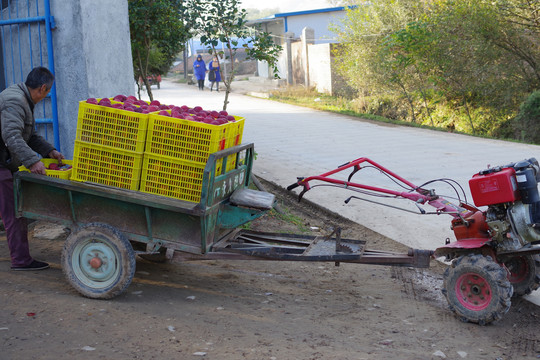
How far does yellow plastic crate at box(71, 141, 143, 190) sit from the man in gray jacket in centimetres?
35

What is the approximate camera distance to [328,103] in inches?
945

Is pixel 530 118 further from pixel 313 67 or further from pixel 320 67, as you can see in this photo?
pixel 313 67

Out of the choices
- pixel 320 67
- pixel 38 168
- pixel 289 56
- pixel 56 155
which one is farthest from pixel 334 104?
pixel 38 168

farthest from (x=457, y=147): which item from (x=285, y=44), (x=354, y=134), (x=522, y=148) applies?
(x=285, y=44)

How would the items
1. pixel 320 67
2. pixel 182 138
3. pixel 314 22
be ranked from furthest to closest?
pixel 314 22, pixel 320 67, pixel 182 138

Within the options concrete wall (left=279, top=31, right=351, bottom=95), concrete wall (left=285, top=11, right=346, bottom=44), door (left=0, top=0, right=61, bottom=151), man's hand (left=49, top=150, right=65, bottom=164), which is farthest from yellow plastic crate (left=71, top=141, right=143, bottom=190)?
concrete wall (left=285, top=11, right=346, bottom=44)

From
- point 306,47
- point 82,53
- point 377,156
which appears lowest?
point 377,156

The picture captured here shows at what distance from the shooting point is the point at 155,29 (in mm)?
9406

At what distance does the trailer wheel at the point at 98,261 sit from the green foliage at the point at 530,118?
14237mm

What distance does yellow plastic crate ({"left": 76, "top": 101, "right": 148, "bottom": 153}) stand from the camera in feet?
16.0

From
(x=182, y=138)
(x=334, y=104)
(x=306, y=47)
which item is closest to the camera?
(x=182, y=138)

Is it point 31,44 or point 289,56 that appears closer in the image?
point 31,44

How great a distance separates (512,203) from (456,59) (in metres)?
14.4

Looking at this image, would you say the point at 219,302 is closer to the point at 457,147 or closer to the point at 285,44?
the point at 457,147
